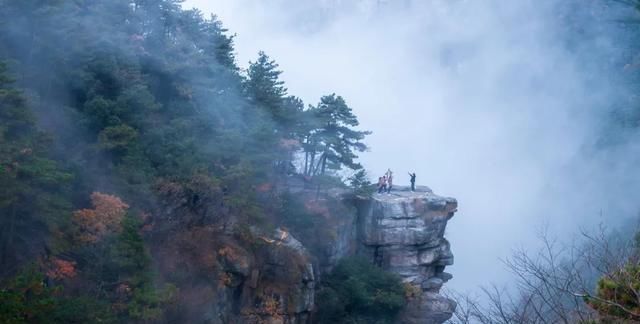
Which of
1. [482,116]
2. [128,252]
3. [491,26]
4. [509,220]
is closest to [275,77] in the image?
[128,252]

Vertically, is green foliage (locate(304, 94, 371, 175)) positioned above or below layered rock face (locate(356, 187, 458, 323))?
above

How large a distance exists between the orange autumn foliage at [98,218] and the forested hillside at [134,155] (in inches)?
1.3

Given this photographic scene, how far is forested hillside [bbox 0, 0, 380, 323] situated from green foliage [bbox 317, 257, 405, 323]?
7.61 feet

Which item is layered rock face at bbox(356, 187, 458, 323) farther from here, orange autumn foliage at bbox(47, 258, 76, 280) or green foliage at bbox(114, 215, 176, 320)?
orange autumn foliage at bbox(47, 258, 76, 280)

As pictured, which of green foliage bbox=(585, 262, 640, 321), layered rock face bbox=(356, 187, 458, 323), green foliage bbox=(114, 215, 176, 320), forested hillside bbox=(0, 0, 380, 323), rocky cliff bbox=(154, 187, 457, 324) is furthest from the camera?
layered rock face bbox=(356, 187, 458, 323)

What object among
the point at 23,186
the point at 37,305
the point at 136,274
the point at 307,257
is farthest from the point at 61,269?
the point at 307,257

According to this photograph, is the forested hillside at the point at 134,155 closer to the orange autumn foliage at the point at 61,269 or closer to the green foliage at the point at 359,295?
the orange autumn foliage at the point at 61,269

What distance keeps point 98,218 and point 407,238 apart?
12.9m

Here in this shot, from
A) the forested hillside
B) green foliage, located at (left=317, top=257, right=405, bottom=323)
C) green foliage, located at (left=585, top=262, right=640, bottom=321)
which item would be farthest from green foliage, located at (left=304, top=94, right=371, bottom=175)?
green foliage, located at (left=585, top=262, right=640, bottom=321)

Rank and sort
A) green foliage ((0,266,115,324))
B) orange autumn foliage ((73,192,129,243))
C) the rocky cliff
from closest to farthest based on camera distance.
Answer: green foliage ((0,266,115,324)) < orange autumn foliage ((73,192,129,243)) < the rocky cliff

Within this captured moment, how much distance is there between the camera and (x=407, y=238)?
22.0 meters

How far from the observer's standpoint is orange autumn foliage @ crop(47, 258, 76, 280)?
11.0m

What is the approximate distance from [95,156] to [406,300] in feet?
40.1

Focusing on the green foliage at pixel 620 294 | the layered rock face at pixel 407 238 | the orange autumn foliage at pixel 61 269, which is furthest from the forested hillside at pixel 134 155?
the green foliage at pixel 620 294
